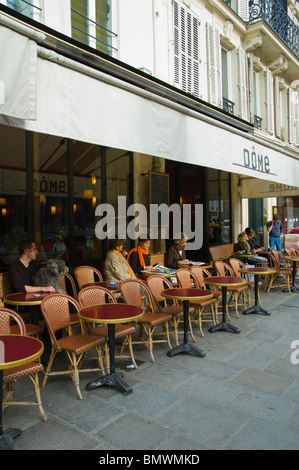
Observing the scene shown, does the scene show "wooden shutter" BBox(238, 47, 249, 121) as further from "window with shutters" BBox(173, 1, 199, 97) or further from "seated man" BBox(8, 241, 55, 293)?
"seated man" BBox(8, 241, 55, 293)

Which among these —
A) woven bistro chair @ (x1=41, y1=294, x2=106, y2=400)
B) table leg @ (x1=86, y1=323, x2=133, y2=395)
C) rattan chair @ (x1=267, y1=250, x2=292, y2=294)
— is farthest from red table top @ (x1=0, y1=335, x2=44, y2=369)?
rattan chair @ (x1=267, y1=250, x2=292, y2=294)

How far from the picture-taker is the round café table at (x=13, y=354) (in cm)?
253

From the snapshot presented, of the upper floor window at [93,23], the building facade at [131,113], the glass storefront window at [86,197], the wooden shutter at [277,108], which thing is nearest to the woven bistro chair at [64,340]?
the building facade at [131,113]

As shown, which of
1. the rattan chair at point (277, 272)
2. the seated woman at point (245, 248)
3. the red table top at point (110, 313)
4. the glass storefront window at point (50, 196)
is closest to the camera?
the red table top at point (110, 313)

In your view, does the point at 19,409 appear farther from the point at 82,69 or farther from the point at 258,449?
the point at 82,69

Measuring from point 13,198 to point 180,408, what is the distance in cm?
408

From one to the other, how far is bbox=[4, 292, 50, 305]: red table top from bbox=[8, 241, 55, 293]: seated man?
78 millimetres

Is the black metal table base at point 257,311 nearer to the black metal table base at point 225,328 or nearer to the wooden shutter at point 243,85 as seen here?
the black metal table base at point 225,328

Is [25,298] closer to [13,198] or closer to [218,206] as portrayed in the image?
[13,198]

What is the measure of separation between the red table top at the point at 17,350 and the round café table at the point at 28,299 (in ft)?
3.43

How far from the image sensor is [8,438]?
8.56ft

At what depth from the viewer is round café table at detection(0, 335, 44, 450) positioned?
2.53 metres

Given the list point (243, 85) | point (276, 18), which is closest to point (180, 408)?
point (243, 85)
